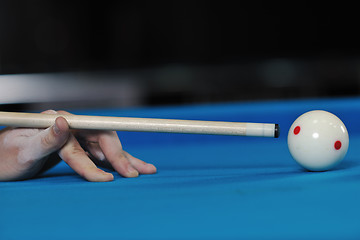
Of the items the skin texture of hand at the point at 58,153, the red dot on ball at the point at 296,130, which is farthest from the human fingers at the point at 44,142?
the red dot on ball at the point at 296,130

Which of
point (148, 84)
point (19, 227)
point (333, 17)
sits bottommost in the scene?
point (19, 227)

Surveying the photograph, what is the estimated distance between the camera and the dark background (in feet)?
20.1

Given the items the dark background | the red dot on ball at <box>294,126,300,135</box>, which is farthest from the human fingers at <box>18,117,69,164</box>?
the dark background

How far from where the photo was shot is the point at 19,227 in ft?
2.79

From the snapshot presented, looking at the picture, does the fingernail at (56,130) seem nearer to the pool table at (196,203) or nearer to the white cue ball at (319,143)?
the pool table at (196,203)

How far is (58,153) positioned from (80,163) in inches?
3.2

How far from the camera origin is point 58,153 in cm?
137

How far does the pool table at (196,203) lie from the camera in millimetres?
790

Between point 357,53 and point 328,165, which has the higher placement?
point 357,53

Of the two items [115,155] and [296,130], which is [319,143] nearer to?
[296,130]

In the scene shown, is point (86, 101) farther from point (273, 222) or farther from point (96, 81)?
point (273, 222)

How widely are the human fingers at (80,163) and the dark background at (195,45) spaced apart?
4746 millimetres

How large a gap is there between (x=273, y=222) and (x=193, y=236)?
155 mm

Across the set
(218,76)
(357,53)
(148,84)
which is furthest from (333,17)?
(148,84)
